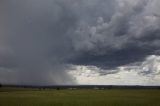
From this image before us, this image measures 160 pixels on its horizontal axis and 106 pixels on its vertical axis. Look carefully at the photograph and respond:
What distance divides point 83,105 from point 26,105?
10.3 meters

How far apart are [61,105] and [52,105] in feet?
5.72

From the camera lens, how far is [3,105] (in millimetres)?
49562

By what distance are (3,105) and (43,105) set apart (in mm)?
7374

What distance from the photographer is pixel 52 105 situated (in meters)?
52.4

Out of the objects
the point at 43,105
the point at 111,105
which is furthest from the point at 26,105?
the point at 111,105

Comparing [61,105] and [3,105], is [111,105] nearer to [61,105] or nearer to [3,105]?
[61,105]

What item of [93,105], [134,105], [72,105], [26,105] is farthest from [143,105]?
[26,105]

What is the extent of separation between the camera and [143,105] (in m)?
51.9

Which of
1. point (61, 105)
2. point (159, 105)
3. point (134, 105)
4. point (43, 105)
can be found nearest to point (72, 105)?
point (61, 105)

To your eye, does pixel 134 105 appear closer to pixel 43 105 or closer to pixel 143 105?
pixel 143 105

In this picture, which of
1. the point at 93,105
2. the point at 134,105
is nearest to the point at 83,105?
the point at 93,105

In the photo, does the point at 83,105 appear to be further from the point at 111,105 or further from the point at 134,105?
the point at 134,105

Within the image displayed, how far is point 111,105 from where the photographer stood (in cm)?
5238

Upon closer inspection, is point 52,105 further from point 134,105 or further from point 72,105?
point 134,105
